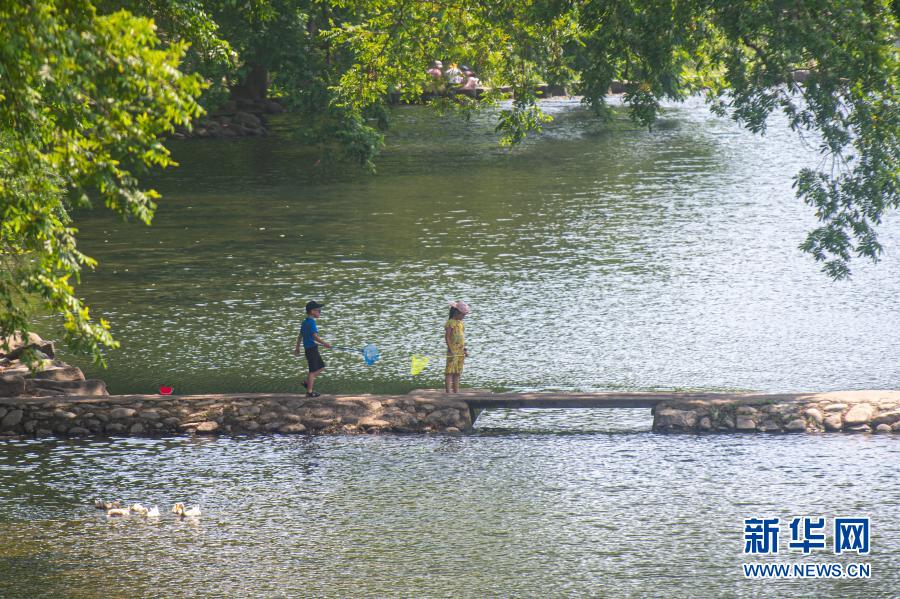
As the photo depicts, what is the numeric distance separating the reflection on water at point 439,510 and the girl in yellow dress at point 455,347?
1218mm

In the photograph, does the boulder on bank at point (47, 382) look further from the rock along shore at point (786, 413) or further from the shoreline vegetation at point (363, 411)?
the rock along shore at point (786, 413)

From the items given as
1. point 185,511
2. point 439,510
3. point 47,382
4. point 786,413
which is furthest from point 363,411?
point 786,413

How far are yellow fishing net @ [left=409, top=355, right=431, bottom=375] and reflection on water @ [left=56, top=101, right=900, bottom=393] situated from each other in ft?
0.88

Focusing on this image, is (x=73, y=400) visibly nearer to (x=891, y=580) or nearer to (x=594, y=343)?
(x=594, y=343)

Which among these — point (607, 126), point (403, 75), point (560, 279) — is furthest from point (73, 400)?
point (607, 126)

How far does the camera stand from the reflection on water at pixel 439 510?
12164 mm

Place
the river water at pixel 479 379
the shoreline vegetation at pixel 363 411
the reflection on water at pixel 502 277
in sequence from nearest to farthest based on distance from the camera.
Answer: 1. the river water at pixel 479 379
2. the shoreline vegetation at pixel 363 411
3. the reflection on water at pixel 502 277

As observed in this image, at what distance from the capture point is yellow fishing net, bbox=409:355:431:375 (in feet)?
65.6

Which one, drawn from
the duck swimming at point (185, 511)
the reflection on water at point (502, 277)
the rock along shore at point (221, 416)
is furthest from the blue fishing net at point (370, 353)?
the duck swimming at point (185, 511)

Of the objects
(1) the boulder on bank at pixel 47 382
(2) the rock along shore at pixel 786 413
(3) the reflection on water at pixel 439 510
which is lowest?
(3) the reflection on water at pixel 439 510

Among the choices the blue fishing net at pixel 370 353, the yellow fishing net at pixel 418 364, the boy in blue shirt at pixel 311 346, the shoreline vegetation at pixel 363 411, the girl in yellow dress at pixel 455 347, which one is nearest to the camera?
the shoreline vegetation at pixel 363 411

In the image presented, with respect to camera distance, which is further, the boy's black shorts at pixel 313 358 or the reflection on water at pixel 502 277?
the reflection on water at pixel 502 277

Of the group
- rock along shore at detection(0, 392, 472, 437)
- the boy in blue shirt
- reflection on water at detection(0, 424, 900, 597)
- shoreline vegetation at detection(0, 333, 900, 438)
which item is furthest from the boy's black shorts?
reflection on water at detection(0, 424, 900, 597)

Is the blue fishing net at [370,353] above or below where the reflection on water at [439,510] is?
above
